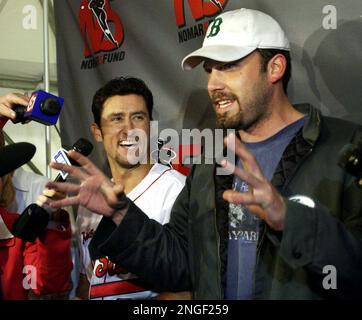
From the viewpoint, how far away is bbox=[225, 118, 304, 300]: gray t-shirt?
1288mm

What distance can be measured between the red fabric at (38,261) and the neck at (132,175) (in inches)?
12.1

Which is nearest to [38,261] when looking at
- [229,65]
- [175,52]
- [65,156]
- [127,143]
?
[65,156]

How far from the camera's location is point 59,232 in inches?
60.4

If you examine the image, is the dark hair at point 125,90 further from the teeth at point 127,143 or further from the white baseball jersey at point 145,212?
the white baseball jersey at point 145,212

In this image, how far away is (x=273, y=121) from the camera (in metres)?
1.42

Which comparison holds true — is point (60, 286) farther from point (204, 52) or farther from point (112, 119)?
point (204, 52)

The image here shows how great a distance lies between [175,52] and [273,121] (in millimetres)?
698

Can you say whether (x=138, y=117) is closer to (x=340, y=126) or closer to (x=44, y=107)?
(x=44, y=107)

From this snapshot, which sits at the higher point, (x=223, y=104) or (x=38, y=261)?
(x=223, y=104)

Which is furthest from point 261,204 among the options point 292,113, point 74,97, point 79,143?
point 74,97

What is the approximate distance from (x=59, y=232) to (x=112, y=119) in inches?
19.4

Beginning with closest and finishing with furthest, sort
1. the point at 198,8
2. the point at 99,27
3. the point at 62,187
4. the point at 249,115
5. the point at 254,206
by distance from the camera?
the point at 254,206 < the point at 62,187 < the point at 249,115 < the point at 198,8 < the point at 99,27

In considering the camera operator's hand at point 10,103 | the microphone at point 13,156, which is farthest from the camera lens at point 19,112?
the microphone at point 13,156

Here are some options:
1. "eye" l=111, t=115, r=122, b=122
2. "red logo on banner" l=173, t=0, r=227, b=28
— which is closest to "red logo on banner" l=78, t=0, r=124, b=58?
"red logo on banner" l=173, t=0, r=227, b=28
